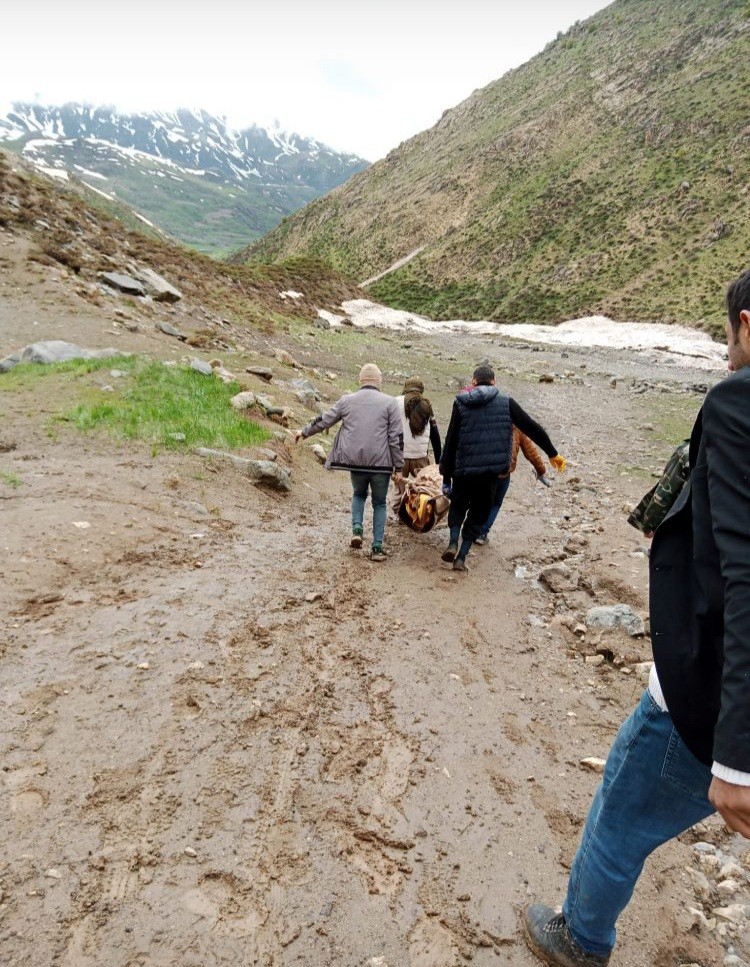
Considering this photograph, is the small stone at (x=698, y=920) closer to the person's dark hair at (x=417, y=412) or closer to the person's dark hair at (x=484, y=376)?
the person's dark hair at (x=484, y=376)

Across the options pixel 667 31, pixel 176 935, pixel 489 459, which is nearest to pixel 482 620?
pixel 489 459

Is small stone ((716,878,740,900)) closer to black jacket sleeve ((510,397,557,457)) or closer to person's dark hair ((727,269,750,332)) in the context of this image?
person's dark hair ((727,269,750,332))

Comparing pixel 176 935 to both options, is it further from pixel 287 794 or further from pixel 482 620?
pixel 482 620

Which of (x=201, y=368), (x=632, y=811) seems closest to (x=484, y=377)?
(x=632, y=811)

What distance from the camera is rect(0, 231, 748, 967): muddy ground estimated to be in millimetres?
2578

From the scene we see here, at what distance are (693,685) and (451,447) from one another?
5003 mm

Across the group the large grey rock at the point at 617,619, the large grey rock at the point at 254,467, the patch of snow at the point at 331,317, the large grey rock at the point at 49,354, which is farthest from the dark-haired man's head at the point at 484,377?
the patch of snow at the point at 331,317

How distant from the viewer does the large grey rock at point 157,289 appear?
20.4 metres

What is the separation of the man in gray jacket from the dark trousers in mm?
803

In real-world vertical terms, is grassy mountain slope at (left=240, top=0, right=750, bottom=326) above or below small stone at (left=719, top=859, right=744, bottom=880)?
above

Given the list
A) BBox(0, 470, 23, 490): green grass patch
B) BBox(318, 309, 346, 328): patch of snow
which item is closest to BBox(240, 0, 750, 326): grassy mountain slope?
BBox(318, 309, 346, 328): patch of snow

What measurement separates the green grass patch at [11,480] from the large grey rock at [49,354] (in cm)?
530

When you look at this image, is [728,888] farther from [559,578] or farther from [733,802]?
[559,578]

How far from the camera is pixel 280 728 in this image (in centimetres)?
380
